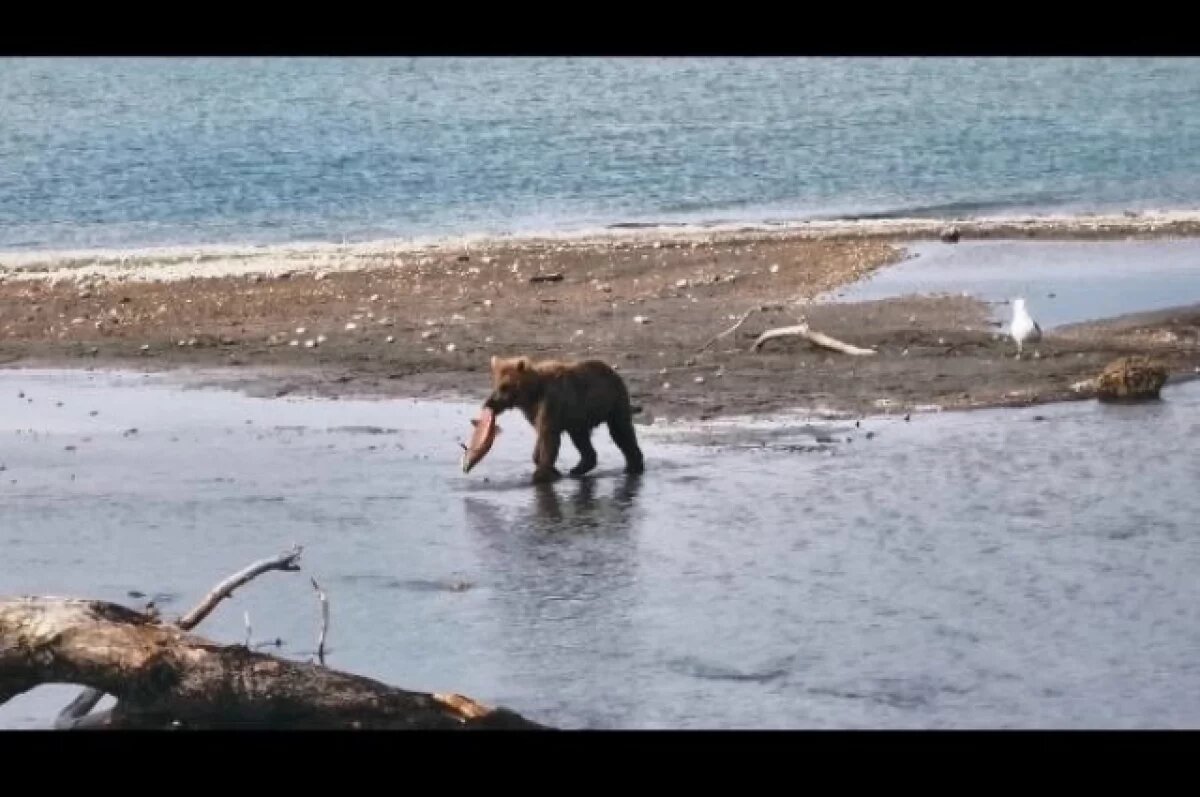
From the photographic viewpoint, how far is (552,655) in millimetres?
9688

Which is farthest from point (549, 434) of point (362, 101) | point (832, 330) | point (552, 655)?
point (362, 101)

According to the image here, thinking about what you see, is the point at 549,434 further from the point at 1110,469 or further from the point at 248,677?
the point at 248,677

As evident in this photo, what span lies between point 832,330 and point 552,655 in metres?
8.37

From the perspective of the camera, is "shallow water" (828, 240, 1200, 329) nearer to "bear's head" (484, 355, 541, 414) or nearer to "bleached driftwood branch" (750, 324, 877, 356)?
"bleached driftwood branch" (750, 324, 877, 356)

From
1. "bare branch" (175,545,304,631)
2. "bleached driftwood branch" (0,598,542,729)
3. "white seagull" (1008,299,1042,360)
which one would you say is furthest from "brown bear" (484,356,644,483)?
"bleached driftwood branch" (0,598,542,729)

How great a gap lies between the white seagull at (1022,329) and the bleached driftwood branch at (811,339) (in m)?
1.00

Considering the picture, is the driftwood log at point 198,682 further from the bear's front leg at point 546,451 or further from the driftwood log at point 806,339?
the driftwood log at point 806,339

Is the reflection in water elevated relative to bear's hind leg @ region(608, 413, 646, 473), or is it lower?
lower

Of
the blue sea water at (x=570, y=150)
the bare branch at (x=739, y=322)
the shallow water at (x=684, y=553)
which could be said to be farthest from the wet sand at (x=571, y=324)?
the blue sea water at (x=570, y=150)

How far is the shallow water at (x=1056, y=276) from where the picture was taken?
19594mm

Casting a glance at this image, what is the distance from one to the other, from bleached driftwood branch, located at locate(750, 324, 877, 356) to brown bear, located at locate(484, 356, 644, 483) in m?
3.52

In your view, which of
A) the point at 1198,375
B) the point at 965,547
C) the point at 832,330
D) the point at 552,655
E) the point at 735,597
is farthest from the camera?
the point at 832,330

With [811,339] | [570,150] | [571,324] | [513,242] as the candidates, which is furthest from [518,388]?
[570,150]

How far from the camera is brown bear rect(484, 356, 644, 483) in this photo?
13.3 meters
